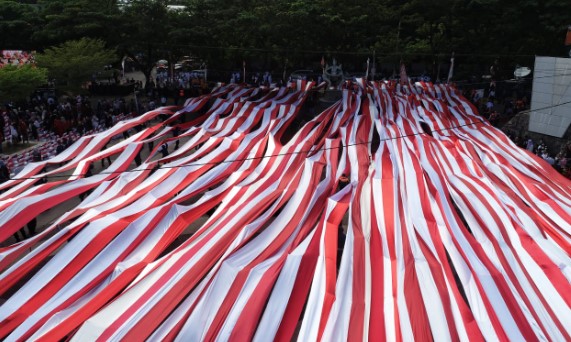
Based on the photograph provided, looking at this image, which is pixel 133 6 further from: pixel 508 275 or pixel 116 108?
pixel 508 275

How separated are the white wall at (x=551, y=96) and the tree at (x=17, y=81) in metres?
21.7

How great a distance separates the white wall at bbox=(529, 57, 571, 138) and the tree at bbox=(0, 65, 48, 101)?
21.7 metres

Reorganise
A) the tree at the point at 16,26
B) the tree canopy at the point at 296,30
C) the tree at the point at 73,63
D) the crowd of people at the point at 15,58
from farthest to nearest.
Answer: the tree at the point at 16,26
the tree canopy at the point at 296,30
the crowd of people at the point at 15,58
the tree at the point at 73,63

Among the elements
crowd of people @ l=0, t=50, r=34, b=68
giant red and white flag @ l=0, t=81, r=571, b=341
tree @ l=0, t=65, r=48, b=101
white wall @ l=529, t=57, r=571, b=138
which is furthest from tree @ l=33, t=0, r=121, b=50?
white wall @ l=529, t=57, r=571, b=138

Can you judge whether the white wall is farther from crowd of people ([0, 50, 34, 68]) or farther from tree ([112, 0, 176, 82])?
crowd of people ([0, 50, 34, 68])

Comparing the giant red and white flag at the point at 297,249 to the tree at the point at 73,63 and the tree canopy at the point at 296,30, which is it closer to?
the tree at the point at 73,63

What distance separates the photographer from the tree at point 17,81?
18.5 meters

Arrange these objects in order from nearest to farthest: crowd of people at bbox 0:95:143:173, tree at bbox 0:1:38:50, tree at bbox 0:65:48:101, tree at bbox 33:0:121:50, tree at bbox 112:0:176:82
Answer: crowd of people at bbox 0:95:143:173 → tree at bbox 0:65:48:101 → tree at bbox 33:0:121:50 → tree at bbox 112:0:176:82 → tree at bbox 0:1:38:50

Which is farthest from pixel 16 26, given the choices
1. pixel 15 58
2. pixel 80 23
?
pixel 15 58

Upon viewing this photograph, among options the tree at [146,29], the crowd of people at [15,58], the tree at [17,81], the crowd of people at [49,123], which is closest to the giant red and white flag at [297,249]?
the crowd of people at [49,123]

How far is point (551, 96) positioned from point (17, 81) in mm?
22265

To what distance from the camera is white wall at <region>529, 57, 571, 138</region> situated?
17.5 m

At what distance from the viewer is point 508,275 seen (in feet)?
23.0

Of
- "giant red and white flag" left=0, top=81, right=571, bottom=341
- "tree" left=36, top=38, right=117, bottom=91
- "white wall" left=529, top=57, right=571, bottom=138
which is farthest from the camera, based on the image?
"tree" left=36, top=38, right=117, bottom=91
